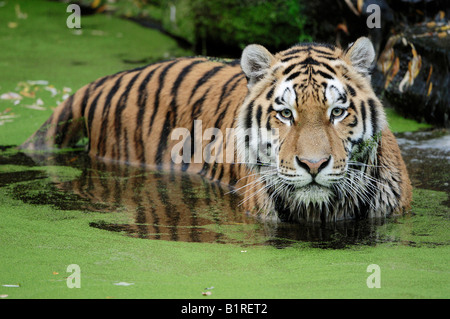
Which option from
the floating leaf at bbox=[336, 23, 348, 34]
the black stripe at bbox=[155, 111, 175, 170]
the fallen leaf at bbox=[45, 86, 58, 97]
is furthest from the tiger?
the floating leaf at bbox=[336, 23, 348, 34]

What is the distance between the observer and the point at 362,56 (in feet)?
12.6

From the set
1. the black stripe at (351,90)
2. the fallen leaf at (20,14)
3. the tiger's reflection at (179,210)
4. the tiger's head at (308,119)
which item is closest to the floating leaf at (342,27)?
the tiger's reflection at (179,210)

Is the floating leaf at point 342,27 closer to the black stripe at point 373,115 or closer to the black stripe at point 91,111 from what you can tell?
the black stripe at point 91,111

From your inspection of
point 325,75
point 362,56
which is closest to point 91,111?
point 325,75

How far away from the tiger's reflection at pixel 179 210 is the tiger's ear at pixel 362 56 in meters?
0.82

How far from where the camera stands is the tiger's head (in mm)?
3551

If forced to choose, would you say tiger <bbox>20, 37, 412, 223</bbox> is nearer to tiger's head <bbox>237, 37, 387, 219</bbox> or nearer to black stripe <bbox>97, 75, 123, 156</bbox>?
tiger's head <bbox>237, 37, 387, 219</bbox>

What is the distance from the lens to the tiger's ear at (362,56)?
12.5 ft

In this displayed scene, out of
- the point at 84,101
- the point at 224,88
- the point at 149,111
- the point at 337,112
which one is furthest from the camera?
the point at 84,101

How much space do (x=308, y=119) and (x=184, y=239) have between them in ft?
2.82

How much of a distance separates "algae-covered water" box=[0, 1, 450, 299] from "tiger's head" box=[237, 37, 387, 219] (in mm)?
296

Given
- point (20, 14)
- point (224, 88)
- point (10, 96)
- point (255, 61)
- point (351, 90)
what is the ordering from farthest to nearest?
point (20, 14)
point (10, 96)
point (224, 88)
point (255, 61)
point (351, 90)

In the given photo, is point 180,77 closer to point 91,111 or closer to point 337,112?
point 91,111
